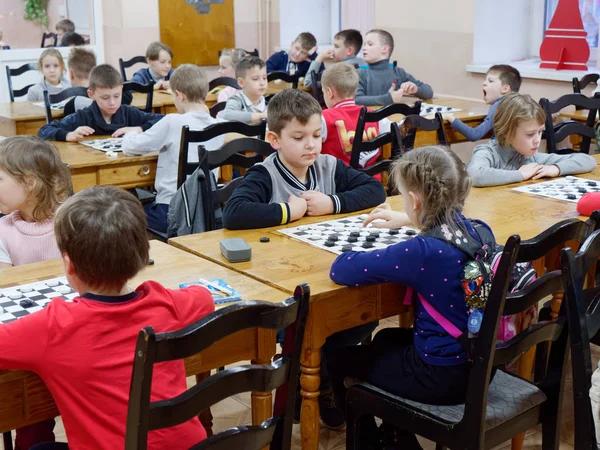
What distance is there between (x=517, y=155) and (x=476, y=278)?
5.20ft

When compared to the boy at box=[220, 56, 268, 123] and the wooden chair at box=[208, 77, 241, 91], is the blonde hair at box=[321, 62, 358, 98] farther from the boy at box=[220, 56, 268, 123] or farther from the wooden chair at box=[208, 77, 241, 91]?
the wooden chair at box=[208, 77, 241, 91]

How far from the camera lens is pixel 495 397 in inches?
89.6

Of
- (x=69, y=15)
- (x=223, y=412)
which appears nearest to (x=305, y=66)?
(x=69, y=15)

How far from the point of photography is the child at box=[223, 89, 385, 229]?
9.55 ft

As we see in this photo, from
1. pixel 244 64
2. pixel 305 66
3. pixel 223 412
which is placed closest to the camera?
pixel 223 412

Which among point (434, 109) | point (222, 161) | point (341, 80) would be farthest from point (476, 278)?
point (434, 109)

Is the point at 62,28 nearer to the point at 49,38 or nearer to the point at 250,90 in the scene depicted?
the point at 49,38

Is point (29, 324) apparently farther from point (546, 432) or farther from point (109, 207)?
point (546, 432)

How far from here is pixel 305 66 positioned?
845 centimetres

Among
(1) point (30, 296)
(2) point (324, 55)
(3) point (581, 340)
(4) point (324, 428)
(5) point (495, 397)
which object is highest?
(2) point (324, 55)

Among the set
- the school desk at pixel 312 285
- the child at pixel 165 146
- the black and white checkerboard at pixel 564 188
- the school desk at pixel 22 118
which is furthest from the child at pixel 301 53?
the school desk at pixel 312 285

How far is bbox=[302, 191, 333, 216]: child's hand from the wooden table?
1.34 meters

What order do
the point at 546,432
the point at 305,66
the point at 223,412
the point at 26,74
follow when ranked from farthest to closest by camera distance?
the point at 26,74
the point at 305,66
the point at 223,412
the point at 546,432

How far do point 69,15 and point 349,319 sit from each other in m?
7.70
